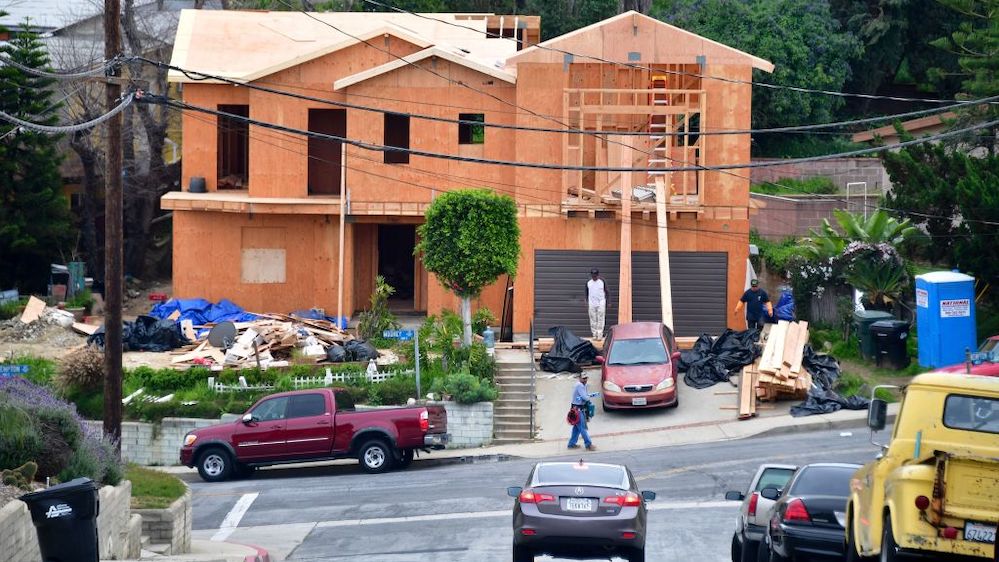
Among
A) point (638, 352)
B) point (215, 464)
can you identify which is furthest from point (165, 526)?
point (638, 352)

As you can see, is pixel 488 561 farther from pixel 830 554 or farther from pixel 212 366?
pixel 212 366

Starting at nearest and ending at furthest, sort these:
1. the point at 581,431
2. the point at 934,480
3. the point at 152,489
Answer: the point at 934,480 < the point at 152,489 < the point at 581,431

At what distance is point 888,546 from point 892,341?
18509 mm

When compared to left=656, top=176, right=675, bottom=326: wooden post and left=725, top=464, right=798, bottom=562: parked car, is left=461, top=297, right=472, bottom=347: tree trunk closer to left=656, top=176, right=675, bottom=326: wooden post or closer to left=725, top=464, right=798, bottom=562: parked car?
left=656, top=176, right=675, bottom=326: wooden post

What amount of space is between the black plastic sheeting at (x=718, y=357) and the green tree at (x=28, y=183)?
1820cm

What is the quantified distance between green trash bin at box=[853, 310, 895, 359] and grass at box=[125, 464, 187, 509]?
52.6ft

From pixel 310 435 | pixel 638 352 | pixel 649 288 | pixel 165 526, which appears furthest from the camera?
pixel 649 288

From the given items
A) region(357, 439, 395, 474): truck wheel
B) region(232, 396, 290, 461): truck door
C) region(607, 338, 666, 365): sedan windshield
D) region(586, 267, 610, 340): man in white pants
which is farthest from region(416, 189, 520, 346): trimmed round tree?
region(232, 396, 290, 461): truck door

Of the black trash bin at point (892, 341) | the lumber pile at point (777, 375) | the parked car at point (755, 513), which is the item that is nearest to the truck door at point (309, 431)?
the lumber pile at point (777, 375)

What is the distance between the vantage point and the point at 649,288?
113 ft

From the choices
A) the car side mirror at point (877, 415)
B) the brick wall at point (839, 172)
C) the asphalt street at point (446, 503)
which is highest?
the brick wall at point (839, 172)

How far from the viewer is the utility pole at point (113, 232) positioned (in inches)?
866

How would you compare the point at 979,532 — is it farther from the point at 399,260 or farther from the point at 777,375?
Result: the point at 399,260

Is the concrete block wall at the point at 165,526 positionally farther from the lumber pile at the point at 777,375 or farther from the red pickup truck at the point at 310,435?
the lumber pile at the point at 777,375
